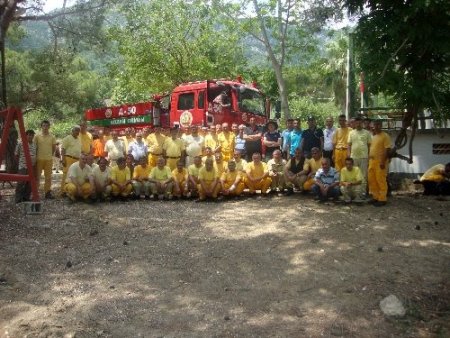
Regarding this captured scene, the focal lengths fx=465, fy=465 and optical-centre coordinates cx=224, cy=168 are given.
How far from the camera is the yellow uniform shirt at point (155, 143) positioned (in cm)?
1076

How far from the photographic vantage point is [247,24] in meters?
16.6

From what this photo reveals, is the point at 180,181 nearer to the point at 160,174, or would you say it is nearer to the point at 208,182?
the point at 160,174

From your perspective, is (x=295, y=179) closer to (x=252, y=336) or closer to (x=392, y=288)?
(x=392, y=288)

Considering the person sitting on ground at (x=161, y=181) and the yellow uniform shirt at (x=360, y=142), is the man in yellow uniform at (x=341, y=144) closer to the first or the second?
the yellow uniform shirt at (x=360, y=142)

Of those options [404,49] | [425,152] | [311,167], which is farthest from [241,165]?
[404,49]

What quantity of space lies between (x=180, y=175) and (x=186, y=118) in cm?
354

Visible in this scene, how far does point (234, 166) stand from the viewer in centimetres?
965

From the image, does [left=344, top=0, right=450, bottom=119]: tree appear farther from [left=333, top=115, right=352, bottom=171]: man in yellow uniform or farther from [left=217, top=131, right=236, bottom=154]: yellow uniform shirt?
[left=217, top=131, right=236, bottom=154]: yellow uniform shirt

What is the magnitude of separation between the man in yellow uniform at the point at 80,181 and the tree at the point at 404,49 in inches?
224

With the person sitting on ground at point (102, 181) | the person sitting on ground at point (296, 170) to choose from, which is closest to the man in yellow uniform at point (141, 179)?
the person sitting on ground at point (102, 181)

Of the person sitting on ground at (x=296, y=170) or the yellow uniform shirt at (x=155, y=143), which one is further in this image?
the yellow uniform shirt at (x=155, y=143)

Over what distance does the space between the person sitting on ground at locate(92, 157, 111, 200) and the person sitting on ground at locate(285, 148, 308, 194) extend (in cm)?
368

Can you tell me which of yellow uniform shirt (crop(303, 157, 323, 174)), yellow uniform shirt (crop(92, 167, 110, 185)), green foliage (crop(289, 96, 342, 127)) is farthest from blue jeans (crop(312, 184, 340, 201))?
green foliage (crop(289, 96, 342, 127))

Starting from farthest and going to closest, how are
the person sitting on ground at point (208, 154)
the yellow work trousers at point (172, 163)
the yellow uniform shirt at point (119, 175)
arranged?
the yellow work trousers at point (172, 163) → the person sitting on ground at point (208, 154) → the yellow uniform shirt at point (119, 175)
